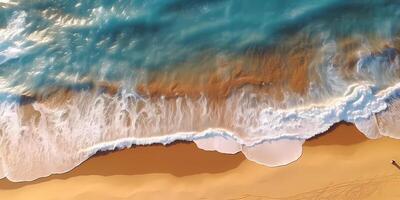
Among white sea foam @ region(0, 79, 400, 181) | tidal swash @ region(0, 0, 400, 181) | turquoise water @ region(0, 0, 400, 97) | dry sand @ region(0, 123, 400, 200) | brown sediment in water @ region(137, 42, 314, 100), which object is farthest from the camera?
turquoise water @ region(0, 0, 400, 97)

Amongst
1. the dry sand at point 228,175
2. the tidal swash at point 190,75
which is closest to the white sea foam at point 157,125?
the tidal swash at point 190,75

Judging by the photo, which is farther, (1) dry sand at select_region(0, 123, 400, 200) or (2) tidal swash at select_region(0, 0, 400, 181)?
(2) tidal swash at select_region(0, 0, 400, 181)

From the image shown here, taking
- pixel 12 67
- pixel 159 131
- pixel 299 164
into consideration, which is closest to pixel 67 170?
pixel 159 131

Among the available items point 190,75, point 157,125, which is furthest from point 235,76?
point 157,125

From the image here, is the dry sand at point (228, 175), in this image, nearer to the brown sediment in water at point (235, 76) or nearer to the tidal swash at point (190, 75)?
the tidal swash at point (190, 75)

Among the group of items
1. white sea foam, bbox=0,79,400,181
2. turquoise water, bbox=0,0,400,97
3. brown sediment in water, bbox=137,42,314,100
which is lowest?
white sea foam, bbox=0,79,400,181

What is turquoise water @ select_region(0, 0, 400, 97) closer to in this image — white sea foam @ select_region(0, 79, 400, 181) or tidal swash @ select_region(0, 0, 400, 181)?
tidal swash @ select_region(0, 0, 400, 181)

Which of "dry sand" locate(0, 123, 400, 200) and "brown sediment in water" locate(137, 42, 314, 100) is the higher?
"brown sediment in water" locate(137, 42, 314, 100)

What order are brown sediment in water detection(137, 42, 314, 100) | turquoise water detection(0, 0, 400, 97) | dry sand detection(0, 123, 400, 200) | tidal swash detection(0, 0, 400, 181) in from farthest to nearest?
turquoise water detection(0, 0, 400, 97)
brown sediment in water detection(137, 42, 314, 100)
tidal swash detection(0, 0, 400, 181)
dry sand detection(0, 123, 400, 200)

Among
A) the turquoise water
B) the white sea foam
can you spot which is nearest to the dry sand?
the white sea foam
